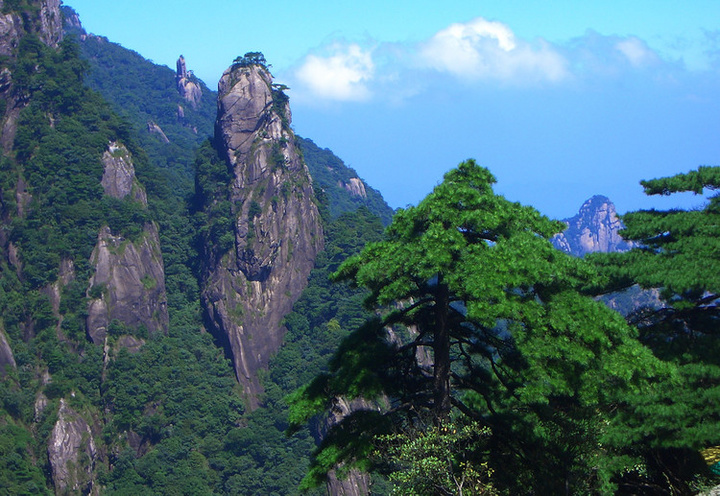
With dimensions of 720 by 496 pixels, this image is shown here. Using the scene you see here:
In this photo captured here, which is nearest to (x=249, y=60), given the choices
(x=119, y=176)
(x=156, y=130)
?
(x=119, y=176)

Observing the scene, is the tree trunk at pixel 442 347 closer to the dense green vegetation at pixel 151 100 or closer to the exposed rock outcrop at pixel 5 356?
the exposed rock outcrop at pixel 5 356

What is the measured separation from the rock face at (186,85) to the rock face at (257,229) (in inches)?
2737

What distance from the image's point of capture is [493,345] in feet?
41.8

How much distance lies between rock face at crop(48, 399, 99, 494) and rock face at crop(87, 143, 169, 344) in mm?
8253

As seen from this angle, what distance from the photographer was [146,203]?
76.2 meters

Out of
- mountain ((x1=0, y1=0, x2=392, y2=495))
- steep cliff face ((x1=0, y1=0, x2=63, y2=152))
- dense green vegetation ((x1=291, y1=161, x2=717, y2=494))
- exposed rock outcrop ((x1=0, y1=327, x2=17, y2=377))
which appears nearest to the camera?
dense green vegetation ((x1=291, y1=161, x2=717, y2=494))

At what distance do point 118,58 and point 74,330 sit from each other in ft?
332

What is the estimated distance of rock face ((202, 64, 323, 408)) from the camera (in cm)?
7231

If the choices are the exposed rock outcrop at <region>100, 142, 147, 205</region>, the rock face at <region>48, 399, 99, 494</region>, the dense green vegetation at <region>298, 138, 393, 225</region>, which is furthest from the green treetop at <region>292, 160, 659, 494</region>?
the dense green vegetation at <region>298, 138, 393, 225</region>

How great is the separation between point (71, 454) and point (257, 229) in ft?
85.1

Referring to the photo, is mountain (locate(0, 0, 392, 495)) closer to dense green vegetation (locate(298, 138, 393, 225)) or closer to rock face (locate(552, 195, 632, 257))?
dense green vegetation (locate(298, 138, 393, 225))

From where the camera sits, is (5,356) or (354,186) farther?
(354,186)

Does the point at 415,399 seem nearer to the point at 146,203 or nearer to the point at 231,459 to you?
the point at 231,459

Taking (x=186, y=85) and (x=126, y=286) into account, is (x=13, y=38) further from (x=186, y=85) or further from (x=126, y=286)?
(x=186, y=85)
